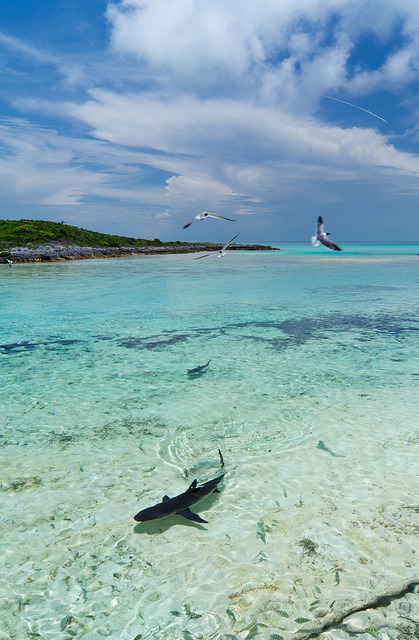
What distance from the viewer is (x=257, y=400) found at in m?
8.42

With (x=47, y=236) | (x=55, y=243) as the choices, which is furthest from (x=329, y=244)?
(x=47, y=236)

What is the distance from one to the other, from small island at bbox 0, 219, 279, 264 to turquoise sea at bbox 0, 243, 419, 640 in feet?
162

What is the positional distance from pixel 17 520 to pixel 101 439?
83.0 inches

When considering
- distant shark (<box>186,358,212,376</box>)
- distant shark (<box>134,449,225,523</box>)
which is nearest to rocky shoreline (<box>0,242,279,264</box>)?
distant shark (<box>186,358,212,376</box>)

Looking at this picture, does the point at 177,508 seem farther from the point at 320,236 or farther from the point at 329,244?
the point at 320,236

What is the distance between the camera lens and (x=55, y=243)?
213ft

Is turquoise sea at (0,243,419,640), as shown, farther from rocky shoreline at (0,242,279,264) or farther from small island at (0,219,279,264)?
small island at (0,219,279,264)

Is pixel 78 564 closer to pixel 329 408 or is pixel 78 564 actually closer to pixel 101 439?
pixel 101 439

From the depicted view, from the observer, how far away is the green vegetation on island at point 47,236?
2366 inches

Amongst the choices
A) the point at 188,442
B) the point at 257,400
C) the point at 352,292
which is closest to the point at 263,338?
the point at 257,400

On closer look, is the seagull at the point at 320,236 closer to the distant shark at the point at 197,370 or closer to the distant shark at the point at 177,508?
the distant shark at the point at 197,370

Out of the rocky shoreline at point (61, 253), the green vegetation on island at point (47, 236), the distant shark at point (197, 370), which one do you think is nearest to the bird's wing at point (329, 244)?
the distant shark at point (197, 370)

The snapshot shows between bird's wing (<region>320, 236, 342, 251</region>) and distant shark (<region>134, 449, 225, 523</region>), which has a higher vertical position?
bird's wing (<region>320, 236, 342, 251</region>)

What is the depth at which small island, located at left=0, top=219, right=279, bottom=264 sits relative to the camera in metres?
56.6
